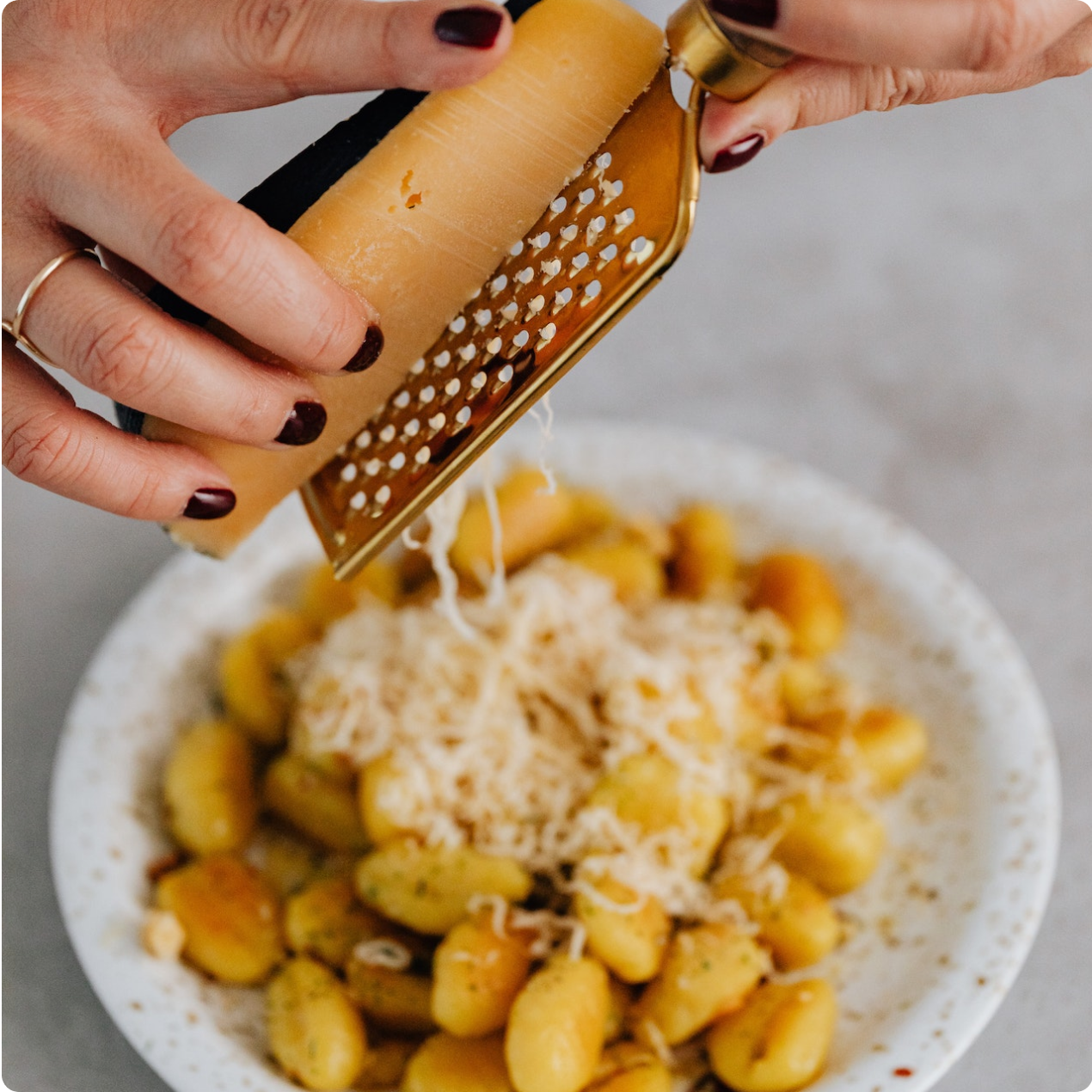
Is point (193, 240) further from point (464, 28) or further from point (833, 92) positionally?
point (833, 92)

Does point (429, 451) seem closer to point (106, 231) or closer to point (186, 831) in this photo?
point (106, 231)

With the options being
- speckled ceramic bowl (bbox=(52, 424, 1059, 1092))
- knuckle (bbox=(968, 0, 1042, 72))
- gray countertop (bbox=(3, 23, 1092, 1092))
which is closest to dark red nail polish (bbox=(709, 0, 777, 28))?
knuckle (bbox=(968, 0, 1042, 72))

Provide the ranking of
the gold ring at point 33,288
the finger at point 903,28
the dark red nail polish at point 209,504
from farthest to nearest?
the dark red nail polish at point 209,504
the gold ring at point 33,288
the finger at point 903,28

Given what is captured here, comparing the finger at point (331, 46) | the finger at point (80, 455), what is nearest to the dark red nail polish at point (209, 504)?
the finger at point (80, 455)

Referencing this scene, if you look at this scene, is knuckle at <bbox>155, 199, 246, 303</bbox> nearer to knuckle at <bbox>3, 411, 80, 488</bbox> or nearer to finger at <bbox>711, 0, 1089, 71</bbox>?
knuckle at <bbox>3, 411, 80, 488</bbox>

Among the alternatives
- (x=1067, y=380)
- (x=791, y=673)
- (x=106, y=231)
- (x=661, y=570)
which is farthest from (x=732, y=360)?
(x=106, y=231)

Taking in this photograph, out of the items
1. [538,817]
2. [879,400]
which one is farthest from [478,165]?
Result: [879,400]

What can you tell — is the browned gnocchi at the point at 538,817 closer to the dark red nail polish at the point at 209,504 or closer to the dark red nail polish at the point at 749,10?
the dark red nail polish at the point at 209,504
